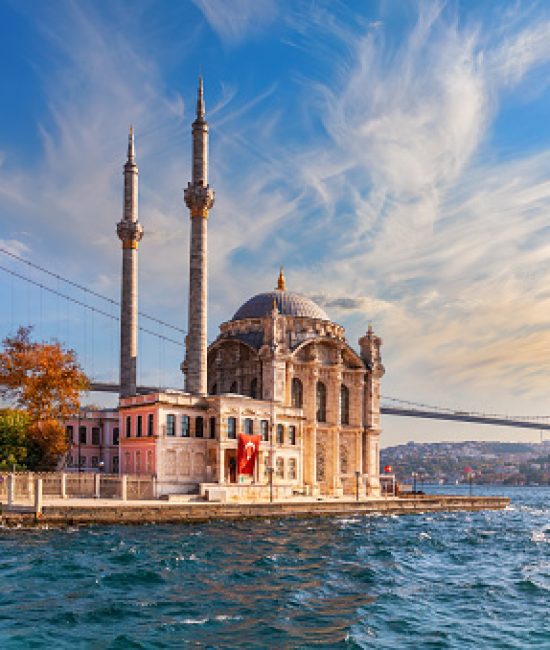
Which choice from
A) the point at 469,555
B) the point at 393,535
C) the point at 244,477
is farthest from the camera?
the point at 244,477

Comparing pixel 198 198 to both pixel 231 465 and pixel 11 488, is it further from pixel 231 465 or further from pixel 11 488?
pixel 11 488

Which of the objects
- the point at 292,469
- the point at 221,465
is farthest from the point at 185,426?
the point at 292,469

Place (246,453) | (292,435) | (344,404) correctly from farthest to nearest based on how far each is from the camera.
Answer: (344,404), (292,435), (246,453)

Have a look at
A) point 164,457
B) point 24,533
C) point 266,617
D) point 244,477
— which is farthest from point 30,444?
point 266,617

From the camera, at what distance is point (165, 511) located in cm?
3759

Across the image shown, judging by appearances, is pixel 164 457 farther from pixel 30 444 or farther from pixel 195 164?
pixel 195 164

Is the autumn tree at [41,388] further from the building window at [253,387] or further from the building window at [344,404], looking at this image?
the building window at [344,404]

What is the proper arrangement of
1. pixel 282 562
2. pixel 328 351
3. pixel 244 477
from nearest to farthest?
pixel 282 562
pixel 244 477
pixel 328 351

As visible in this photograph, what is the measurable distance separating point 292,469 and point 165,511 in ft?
A: 53.1

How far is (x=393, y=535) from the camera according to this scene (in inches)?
1411

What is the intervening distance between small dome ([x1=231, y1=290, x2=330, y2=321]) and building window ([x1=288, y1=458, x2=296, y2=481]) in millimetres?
12227

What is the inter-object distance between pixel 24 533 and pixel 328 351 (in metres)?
31.9

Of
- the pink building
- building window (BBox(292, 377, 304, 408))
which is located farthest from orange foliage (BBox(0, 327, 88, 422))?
building window (BBox(292, 377, 304, 408))

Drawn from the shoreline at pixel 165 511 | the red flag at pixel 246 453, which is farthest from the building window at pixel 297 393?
the red flag at pixel 246 453
